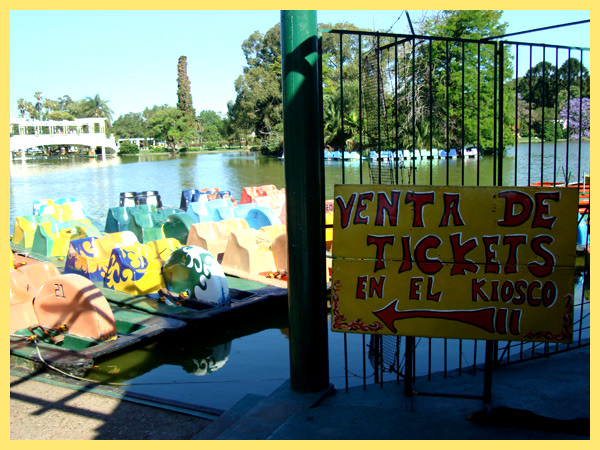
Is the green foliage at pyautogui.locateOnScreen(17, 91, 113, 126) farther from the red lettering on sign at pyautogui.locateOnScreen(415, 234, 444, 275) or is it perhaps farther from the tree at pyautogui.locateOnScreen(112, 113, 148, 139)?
the red lettering on sign at pyautogui.locateOnScreen(415, 234, 444, 275)

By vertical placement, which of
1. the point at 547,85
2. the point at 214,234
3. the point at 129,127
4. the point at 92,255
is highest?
the point at 129,127

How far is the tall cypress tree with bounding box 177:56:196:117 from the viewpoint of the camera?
276 feet

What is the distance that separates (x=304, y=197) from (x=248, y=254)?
23.4 ft

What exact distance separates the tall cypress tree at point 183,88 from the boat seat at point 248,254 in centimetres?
7673

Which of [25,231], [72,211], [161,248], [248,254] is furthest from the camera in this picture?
[72,211]

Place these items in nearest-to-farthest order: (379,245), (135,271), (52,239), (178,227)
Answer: (379,245)
(135,271)
(52,239)
(178,227)

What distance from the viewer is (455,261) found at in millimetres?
3887

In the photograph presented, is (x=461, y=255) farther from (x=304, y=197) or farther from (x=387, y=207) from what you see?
(x=304, y=197)

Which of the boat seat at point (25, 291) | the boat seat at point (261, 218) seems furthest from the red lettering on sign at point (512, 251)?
the boat seat at point (261, 218)

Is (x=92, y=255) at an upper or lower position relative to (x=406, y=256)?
lower

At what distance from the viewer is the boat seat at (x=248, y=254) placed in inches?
451

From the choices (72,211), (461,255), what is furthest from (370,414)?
(72,211)

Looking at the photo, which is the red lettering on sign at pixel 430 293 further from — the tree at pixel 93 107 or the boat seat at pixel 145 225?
the tree at pixel 93 107

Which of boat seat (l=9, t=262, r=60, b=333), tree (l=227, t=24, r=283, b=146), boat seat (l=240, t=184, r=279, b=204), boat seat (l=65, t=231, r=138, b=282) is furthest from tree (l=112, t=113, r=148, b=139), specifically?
boat seat (l=9, t=262, r=60, b=333)
